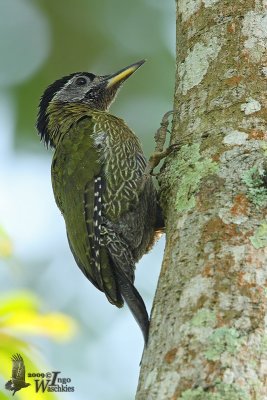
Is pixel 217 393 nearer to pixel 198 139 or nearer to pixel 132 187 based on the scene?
pixel 198 139

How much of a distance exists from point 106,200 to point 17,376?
1.46m

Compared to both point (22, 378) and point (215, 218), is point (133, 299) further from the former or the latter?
point (215, 218)

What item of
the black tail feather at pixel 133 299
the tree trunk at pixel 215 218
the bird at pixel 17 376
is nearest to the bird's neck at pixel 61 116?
the black tail feather at pixel 133 299

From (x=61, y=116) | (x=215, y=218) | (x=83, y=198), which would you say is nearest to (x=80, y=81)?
(x=61, y=116)

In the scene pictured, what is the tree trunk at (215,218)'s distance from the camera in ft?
6.77

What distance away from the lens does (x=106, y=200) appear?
4.05 meters

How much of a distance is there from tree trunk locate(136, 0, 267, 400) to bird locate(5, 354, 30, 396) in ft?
1.91

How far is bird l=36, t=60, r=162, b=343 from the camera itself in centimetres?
380

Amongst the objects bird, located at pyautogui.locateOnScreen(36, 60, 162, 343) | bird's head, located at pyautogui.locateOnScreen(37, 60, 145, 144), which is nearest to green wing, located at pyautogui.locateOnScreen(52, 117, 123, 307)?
bird, located at pyautogui.locateOnScreen(36, 60, 162, 343)

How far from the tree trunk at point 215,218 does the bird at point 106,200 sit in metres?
0.85

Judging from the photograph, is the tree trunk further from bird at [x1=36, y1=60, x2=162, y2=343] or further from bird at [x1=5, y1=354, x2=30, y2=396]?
bird at [x1=36, y1=60, x2=162, y2=343]

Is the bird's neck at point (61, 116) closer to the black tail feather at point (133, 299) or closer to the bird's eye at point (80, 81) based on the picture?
the bird's eye at point (80, 81)

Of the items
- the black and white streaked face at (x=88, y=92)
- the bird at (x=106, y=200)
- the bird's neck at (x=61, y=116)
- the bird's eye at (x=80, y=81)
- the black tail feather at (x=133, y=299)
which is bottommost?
the black tail feather at (x=133, y=299)

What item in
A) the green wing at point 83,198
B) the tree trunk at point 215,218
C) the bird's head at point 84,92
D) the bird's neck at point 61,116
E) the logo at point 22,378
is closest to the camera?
the tree trunk at point 215,218
